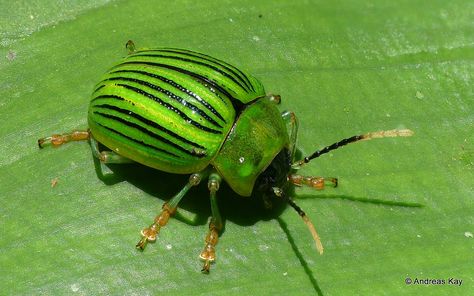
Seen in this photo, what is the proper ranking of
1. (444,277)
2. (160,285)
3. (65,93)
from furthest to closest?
1. (65,93)
2. (444,277)
3. (160,285)

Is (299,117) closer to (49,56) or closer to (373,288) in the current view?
(373,288)

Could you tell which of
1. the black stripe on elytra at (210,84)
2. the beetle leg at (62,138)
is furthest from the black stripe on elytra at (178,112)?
the beetle leg at (62,138)

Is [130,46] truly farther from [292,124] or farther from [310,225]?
[310,225]

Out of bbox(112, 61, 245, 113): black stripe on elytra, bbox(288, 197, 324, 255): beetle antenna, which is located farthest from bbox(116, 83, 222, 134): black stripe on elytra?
bbox(288, 197, 324, 255): beetle antenna

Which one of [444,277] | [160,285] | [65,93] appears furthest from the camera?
[65,93]

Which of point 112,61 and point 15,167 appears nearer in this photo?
point 15,167

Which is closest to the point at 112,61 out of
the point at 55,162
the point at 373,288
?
the point at 55,162

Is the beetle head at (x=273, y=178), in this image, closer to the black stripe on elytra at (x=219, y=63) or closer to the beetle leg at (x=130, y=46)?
the black stripe on elytra at (x=219, y=63)

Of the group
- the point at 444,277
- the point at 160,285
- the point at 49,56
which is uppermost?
the point at 49,56
